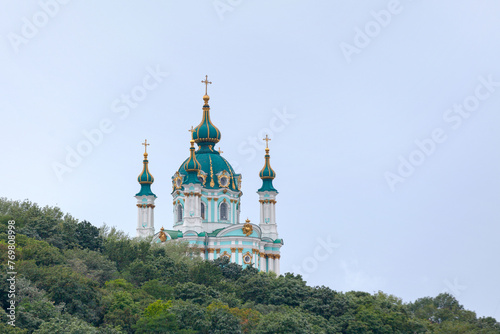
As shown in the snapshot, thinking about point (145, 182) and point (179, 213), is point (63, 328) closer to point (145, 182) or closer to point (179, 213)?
point (179, 213)

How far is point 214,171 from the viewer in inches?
3123

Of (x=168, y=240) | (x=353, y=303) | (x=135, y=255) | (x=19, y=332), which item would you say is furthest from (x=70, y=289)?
(x=168, y=240)

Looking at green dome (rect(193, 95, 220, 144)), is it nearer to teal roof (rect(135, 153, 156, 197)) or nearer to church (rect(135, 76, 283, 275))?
church (rect(135, 76, 283, 275))

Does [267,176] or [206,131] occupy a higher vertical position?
[206,131]

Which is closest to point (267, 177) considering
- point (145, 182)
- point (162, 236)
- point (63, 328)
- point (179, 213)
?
point (179, 213)

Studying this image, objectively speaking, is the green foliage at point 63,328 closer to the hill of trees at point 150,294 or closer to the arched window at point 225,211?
the hill of trees at point 150,294

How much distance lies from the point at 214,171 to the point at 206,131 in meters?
3.03

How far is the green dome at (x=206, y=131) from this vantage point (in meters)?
80.2

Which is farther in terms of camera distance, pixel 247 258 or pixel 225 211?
Result: pixel 225 211

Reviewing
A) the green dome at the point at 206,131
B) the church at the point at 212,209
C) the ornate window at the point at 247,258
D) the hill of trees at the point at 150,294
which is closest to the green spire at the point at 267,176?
the church at the point at 212,209

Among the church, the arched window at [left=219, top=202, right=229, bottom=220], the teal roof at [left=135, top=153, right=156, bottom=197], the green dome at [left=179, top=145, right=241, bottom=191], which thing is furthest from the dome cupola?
the teal roof at [left=135, top=153, right=156, bottom=197]

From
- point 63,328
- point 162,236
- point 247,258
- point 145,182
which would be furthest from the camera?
point 145,182

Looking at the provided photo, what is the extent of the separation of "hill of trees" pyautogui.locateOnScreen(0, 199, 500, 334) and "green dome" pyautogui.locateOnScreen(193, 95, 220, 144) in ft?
33.4

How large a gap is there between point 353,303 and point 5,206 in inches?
795
